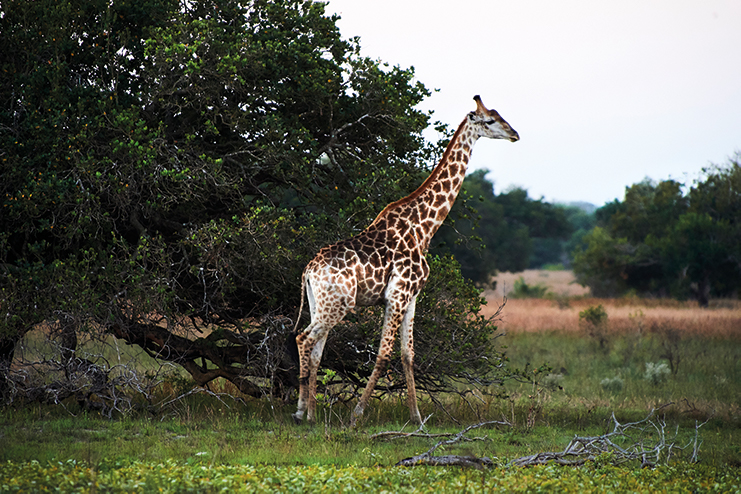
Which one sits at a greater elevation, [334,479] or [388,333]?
[388,333]

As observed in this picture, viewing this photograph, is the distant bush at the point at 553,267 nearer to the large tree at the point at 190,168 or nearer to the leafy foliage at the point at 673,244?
the leafy foliage at the point at 673,244

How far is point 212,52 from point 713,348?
53.5 ft

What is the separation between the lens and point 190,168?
1084 centimetres

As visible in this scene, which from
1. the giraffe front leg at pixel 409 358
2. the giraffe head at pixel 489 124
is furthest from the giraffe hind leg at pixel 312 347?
the giraffe head at pixel 489 124

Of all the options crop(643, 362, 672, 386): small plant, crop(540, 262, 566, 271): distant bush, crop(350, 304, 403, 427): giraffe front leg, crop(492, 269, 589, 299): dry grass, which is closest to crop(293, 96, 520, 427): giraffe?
crop(350, 304, 403, 427): giraffe front leg

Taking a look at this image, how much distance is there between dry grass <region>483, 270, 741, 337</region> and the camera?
76.3 feet

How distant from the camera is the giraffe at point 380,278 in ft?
31.8

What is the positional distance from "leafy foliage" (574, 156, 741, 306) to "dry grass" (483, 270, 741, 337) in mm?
2293

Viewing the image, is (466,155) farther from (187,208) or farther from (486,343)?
(187,208)

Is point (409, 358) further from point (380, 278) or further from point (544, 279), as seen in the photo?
Result: point (544, 279)

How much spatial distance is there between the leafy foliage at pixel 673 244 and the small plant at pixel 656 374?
63.8ft

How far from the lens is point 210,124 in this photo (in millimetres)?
10805

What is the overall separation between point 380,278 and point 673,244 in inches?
1141

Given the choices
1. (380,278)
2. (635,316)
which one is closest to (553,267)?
(635,316)
